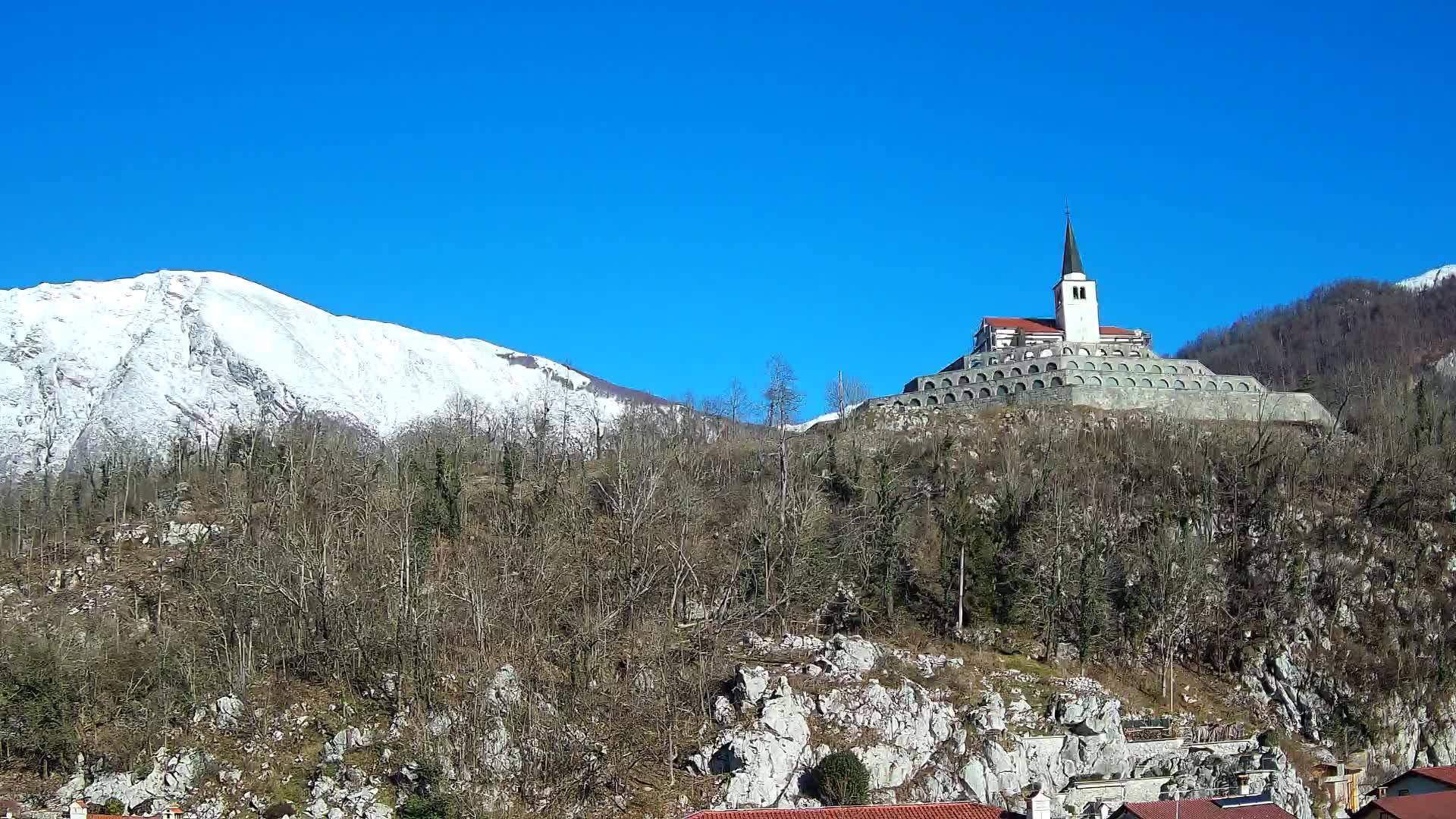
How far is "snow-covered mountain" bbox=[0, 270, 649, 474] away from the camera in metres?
123

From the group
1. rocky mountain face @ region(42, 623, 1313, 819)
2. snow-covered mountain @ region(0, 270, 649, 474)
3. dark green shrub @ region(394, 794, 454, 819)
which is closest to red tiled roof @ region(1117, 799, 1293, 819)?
rocky mountain face @ region(42, 623, 1313, 819)

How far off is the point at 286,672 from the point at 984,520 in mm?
30321

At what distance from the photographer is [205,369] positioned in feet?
427

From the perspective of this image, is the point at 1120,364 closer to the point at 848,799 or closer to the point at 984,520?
the point at 984,520

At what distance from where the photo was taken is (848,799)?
41.6 m

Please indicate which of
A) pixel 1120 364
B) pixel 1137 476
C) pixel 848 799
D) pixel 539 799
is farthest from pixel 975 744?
pixel 1120 364

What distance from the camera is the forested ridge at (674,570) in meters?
45.4

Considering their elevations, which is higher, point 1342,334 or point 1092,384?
point 1342,334

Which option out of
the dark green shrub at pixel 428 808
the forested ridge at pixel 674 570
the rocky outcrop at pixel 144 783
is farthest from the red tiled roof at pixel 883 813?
the rocky outcrop at pixel 144 783

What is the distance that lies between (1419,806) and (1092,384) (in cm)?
4200

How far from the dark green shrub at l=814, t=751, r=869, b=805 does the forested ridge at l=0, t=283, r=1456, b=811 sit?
460 centimetres

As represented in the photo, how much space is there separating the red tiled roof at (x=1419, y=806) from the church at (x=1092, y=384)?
122ft

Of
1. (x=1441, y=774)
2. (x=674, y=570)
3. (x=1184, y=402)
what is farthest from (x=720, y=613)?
(x=1184, y=402)

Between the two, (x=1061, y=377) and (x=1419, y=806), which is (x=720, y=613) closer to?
(x=1419, y=806)
